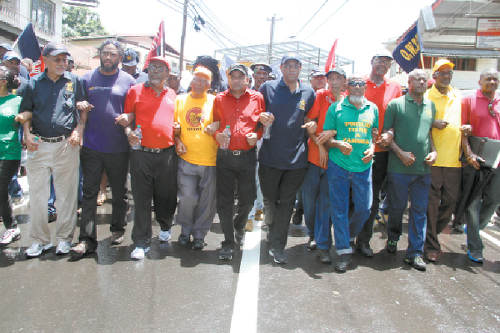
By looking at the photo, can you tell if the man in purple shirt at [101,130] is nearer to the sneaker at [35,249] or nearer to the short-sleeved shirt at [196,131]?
the sneaker at [35,249]

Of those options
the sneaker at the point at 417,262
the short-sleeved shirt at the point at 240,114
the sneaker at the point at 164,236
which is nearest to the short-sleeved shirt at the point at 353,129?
the short-sleeved shirt at the point at 240,114

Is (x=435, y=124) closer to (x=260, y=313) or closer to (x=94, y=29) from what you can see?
(x=260, y=313)

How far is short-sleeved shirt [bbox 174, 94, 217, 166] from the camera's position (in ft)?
13.8

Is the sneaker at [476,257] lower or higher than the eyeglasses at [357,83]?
lower

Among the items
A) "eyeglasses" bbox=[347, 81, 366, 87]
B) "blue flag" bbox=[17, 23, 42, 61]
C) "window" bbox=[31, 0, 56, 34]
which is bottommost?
"eyeglasses" bbox=[347, 81, 366, 87]

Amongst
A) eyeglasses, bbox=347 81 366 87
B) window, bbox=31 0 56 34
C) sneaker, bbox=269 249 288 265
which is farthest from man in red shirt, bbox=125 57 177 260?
window, bbox=31 0 56 34

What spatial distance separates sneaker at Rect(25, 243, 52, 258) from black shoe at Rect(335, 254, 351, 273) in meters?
3.15

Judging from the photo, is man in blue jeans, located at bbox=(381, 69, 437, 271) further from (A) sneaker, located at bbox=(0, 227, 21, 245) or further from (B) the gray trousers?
(A) sneaker, located at bbox=(0, 227, 21, 245)

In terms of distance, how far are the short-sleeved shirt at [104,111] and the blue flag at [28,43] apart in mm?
3953

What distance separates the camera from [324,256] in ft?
13.8

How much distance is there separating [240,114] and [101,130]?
1.56m

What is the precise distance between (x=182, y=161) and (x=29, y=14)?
2151cm

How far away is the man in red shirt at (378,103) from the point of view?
4492 mm

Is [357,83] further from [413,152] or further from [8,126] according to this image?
[8,126]
